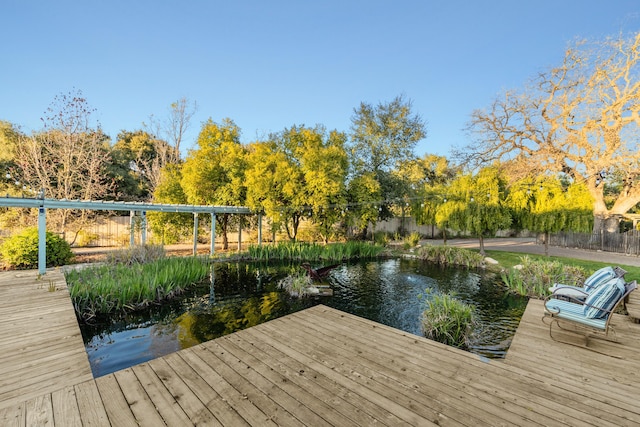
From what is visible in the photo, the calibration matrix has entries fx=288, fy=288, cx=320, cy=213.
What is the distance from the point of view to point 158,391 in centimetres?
236

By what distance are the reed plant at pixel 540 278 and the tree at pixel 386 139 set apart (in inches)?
363

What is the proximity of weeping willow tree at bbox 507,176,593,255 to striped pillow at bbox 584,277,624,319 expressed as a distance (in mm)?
9353

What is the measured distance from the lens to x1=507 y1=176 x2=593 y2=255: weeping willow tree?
11.5 m

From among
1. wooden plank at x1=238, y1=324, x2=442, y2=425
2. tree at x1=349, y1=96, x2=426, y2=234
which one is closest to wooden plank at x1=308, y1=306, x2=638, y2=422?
wooden plank at x1=238, y1=324, x2=442, y2=425

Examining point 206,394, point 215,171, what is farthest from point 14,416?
point 215,171

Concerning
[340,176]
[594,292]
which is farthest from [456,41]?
[594,292]

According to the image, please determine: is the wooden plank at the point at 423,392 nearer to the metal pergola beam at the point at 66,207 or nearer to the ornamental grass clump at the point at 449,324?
the ornamental grass clump at the point at 449,324

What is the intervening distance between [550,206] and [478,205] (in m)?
2.75

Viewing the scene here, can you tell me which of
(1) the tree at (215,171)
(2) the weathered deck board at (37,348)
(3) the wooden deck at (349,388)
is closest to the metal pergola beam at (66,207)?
(1) the tree at (215,171)

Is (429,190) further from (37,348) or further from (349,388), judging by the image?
(37,348)

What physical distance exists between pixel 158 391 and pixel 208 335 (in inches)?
121

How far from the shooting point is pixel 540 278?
8180mm

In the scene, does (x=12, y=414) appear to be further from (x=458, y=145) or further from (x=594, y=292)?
(x=458, y=145)

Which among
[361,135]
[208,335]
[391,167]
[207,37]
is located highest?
[207,37]
